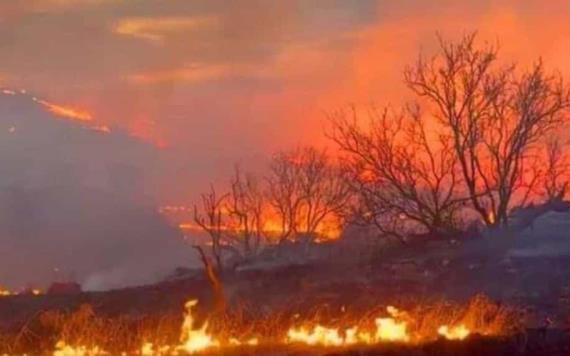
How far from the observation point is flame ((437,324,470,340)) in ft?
56.3

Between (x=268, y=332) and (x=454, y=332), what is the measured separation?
342cm

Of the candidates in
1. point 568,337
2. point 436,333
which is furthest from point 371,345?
point 568,337

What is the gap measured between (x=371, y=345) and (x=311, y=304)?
8.72m

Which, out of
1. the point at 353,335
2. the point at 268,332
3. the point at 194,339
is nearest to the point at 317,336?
the point at 353,335

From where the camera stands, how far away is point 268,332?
1984 cm

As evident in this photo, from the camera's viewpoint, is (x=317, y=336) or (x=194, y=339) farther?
(x=317, y=336)

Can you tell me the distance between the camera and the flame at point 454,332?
1716 centimetres

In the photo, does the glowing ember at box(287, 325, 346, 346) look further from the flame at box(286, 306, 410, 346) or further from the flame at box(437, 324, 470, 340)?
the flame at box(437, 324, 470, 340)

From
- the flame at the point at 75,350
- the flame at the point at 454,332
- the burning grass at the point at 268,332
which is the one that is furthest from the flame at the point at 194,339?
the flame at the point at 454,332

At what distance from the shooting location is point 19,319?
28.6m

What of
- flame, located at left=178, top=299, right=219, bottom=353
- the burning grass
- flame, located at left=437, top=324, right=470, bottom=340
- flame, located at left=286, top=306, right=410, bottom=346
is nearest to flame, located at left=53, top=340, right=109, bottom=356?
the burning grass

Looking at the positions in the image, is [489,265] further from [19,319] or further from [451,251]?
[19,319]

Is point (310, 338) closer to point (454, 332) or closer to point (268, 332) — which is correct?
point (268, 332)

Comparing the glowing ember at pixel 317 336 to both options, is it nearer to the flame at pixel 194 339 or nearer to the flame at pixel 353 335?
the flame at pixel 353 335
